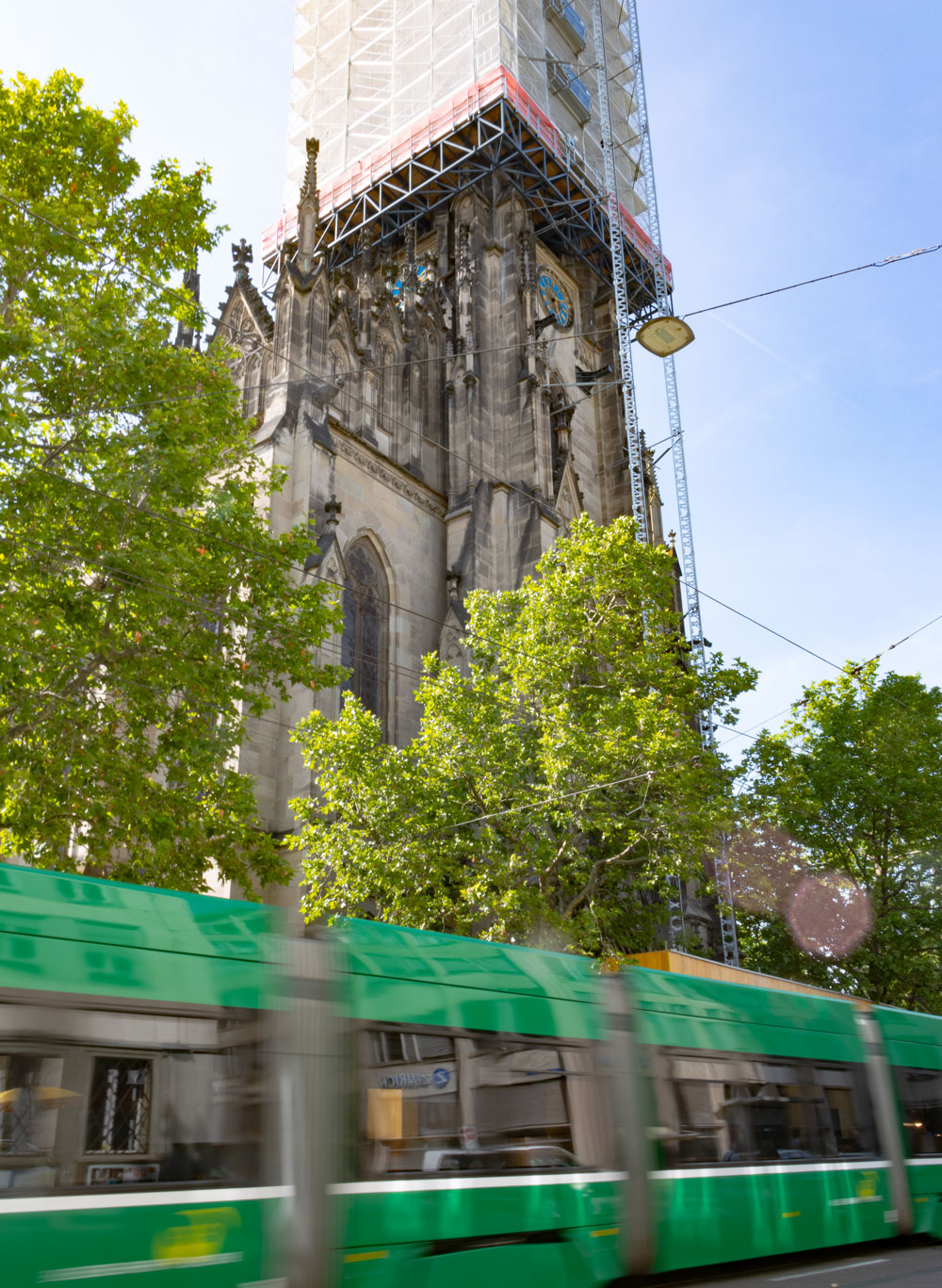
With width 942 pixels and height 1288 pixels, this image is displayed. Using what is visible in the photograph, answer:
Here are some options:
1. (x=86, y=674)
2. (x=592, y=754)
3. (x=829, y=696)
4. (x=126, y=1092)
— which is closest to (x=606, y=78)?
(x=829, y=696)

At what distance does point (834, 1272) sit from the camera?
362 inches

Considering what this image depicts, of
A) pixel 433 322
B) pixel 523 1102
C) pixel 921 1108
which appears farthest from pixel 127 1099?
pixel 433 322

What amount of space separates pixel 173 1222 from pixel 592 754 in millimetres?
11872

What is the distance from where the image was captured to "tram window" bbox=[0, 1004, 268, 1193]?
16.3ft

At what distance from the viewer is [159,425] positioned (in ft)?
41.9

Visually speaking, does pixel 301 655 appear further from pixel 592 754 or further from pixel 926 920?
pixel 926 920

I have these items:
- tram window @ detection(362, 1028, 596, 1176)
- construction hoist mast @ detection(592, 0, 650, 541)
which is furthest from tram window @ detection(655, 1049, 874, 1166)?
construction hoist mast @ detection(592, 0, 650, 541)

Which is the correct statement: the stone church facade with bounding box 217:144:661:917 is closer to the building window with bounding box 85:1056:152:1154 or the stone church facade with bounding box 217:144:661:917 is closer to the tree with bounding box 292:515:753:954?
the tree with bounding box 292:515:753:954

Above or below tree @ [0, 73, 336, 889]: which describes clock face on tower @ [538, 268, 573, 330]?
above

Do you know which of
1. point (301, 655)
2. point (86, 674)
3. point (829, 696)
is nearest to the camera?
point (86, 674)

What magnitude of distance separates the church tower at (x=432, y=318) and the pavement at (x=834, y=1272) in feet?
37.8

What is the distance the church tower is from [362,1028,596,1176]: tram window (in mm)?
11646

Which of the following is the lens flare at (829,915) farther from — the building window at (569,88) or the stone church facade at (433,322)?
the building window at (569,88)

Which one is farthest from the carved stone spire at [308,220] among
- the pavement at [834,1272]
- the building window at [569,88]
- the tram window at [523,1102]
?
the pavement at [834,1272]
